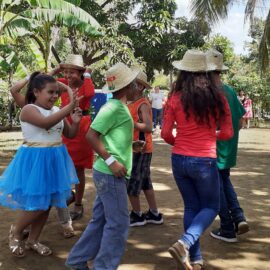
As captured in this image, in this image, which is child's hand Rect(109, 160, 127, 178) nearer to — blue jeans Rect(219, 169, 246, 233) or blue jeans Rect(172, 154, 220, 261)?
blue jeans Rect(172, 154, 220, 261)

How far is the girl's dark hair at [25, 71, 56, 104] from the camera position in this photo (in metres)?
3.56

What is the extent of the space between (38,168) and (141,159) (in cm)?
123

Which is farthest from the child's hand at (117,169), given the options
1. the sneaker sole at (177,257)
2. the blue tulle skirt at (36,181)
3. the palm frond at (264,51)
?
the palm frond at (264,51)

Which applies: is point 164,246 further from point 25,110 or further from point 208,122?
point 25,110

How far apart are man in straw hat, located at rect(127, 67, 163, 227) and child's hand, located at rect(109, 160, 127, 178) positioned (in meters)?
1.13

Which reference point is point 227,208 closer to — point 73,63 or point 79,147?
point 79,147

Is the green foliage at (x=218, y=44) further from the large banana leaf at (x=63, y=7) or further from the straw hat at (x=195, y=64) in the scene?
the straw hat at (x=195, y=64)

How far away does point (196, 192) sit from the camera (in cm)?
337

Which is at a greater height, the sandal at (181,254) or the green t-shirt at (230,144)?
the green t-shirt at (230,144)

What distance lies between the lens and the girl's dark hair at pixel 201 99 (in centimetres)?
320

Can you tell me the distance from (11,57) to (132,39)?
437 inches

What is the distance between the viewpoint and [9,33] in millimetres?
9688

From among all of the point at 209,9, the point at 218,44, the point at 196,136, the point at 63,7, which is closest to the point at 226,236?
the point at 196,136

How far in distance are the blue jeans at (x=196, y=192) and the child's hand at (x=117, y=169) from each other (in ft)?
1.86
